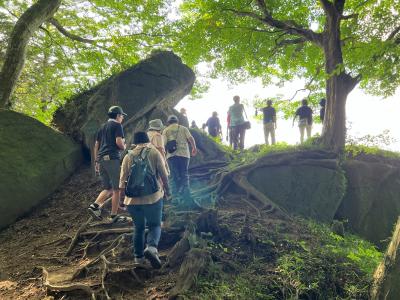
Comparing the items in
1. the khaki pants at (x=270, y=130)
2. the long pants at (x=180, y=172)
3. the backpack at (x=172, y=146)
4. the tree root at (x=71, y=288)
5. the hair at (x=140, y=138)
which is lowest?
the tree root at (x=71, y=288)

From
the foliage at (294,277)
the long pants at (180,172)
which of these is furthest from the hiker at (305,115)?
the foliage at (294,277)

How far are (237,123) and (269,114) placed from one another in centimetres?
161

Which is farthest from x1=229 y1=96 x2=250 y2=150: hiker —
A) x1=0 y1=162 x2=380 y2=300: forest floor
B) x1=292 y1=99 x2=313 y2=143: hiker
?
x1=0 y1=162 x2=380 y2=300: forest floor

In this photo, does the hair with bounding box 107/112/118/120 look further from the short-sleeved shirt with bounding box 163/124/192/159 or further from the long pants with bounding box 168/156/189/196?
the long pants with bounding box 168/156/189/196

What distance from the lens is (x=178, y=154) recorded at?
732 centimetres

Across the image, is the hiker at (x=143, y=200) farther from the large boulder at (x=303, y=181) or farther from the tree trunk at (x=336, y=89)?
the tree trunk at (x=336, y=89)

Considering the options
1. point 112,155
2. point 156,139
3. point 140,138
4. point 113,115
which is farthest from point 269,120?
point 140,138

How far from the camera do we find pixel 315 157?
10242 millimetres

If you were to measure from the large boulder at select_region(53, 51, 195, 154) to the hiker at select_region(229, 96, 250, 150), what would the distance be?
2452 millimetres

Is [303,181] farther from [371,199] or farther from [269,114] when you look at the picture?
[269,114]

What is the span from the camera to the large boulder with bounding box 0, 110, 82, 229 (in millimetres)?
7840

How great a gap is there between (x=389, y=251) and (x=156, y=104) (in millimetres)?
9291

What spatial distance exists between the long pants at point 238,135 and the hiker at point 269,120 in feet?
3.77

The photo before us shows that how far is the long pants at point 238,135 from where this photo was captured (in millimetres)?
13258
